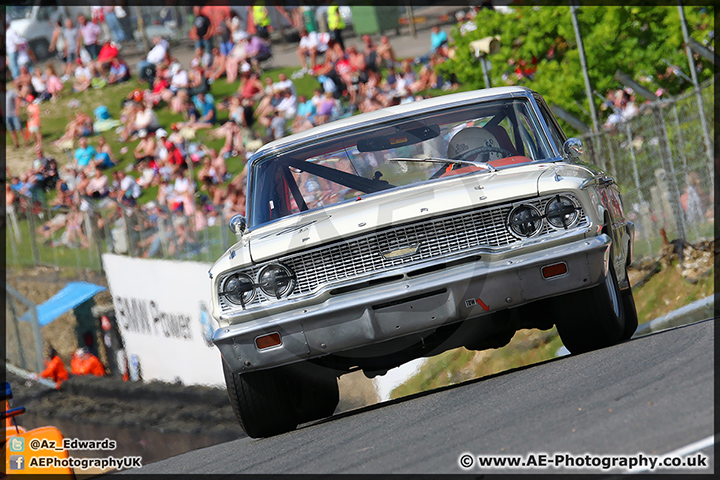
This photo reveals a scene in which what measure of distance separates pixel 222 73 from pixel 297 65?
2.38m

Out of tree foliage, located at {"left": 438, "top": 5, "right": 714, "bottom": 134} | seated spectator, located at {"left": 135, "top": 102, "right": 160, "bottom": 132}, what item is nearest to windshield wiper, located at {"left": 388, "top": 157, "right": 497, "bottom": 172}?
tree foliage, located at {"left": 438, "top": 5, "right": 714, "bottom": 134}

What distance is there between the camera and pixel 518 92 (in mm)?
6758

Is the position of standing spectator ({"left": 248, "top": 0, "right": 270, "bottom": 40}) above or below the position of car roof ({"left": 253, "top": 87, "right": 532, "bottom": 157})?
above

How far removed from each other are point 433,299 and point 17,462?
3.04m

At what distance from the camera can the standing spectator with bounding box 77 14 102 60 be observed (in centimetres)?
3031

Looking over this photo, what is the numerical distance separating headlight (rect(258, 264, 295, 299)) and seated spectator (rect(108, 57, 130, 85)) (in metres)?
26.4

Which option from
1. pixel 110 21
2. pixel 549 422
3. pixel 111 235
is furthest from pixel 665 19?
pixel 110 21

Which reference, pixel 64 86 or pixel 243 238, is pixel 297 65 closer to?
pixel 64 86

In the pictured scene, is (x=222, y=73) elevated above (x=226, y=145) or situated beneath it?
elevated above

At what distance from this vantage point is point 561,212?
5469 mm

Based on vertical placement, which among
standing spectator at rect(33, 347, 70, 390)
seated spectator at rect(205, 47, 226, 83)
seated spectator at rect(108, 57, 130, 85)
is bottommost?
standing spectator at rect(33, 347, 70, 390)

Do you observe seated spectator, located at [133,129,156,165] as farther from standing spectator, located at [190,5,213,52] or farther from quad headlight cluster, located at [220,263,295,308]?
quad headlight cluster, located at [220,263,295,308]

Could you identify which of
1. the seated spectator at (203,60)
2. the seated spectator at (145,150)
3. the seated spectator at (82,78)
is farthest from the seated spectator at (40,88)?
the seated spectator at (145,150)

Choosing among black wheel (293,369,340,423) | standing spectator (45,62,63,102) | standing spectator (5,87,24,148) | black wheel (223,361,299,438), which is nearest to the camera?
black wheel (223,361,299,438)
